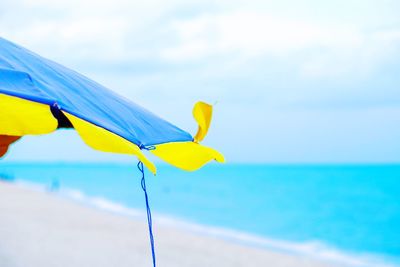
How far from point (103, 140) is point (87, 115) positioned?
0.22 metres

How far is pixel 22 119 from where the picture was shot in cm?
184

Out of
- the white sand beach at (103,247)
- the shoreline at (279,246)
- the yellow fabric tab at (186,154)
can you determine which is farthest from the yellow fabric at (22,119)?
the shoreline at (279,246)

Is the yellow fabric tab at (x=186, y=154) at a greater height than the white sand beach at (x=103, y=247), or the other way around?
the white sand beach at (x=103, y=247)

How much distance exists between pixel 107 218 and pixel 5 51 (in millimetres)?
12033

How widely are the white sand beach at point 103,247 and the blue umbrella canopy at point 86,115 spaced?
4.53 metres

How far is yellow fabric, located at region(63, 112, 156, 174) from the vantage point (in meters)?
1.96

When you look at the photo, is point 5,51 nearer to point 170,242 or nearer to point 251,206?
point 170,242

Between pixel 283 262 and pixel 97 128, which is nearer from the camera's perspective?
pixel 97 128

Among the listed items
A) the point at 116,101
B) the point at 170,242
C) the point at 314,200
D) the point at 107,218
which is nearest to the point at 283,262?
the point at 170,242

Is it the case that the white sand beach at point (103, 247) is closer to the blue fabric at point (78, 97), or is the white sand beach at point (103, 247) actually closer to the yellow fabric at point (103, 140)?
the blue fabric at point (78, 97)

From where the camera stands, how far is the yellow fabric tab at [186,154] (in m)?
2.45

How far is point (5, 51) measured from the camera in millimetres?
2529

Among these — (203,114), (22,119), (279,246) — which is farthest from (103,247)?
(22,119)

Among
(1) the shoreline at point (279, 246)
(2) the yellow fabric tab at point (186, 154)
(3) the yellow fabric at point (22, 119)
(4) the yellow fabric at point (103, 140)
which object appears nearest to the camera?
(3) the yellow fabric at point (22, 119)
